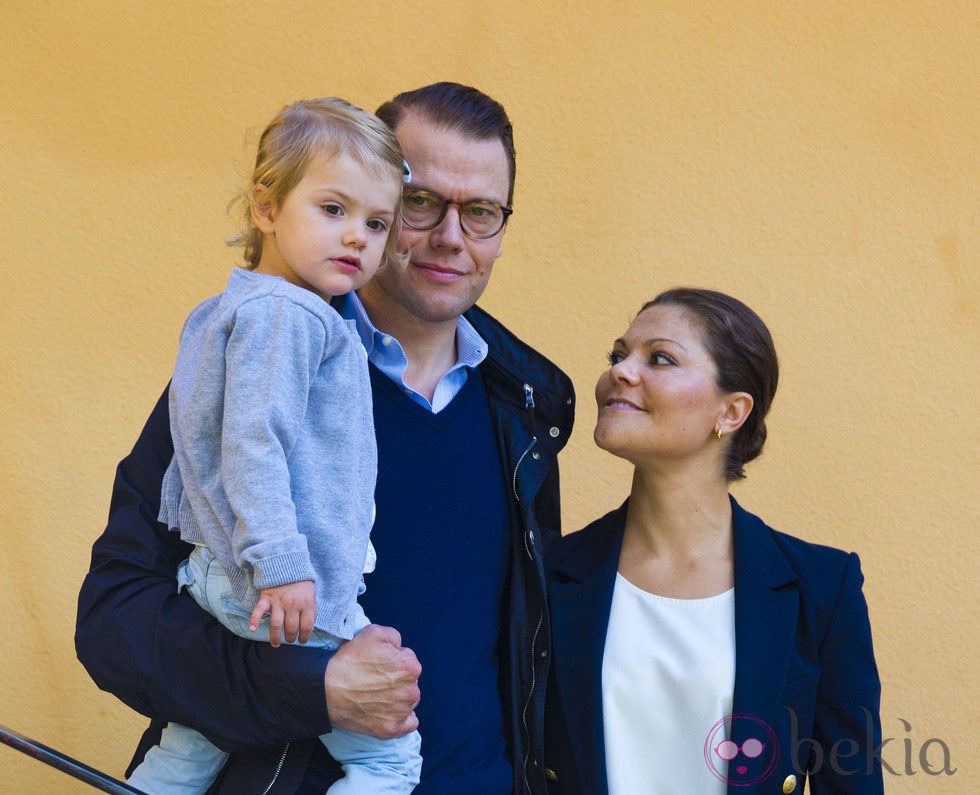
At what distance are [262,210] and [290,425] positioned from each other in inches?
14.4

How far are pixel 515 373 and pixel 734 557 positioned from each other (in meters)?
0.54

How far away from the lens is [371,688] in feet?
5.27

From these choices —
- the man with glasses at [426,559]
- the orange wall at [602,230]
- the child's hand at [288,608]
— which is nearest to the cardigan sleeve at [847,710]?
the man with glasses at [426,559]

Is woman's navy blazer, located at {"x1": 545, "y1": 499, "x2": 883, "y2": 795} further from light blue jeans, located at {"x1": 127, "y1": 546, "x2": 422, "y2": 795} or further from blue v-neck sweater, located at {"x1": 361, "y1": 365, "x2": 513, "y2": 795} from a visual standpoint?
light blue jeans, located at {"x1": 127, "y1": 546, "x2": 422, "y2": 795}

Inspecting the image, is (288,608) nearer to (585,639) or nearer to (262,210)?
(262,210)

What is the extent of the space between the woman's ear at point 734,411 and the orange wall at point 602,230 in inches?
34.2

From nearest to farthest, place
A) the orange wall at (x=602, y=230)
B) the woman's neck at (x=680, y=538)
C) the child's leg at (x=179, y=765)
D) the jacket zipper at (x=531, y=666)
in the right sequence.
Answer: the child's leg at (x=179, y=765), the jacket zipper at (x=531, y=666), the woman's neck at (x=680, y=538), the orange wall at (x=602, y=230)

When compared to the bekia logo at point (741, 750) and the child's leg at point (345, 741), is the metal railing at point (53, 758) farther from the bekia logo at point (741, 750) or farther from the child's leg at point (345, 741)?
the bekia logo at point (741, 750)

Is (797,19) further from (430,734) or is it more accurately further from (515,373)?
(430,734)

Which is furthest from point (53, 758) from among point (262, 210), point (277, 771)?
point (262, 210)

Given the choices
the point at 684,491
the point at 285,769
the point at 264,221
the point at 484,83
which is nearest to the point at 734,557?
the point at 684,491

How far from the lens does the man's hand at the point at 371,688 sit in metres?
1.60

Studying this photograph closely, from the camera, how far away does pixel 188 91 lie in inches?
117

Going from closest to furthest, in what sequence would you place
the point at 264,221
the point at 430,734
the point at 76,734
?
the point at 264,221, the point at 430,734, the point at 76,734
